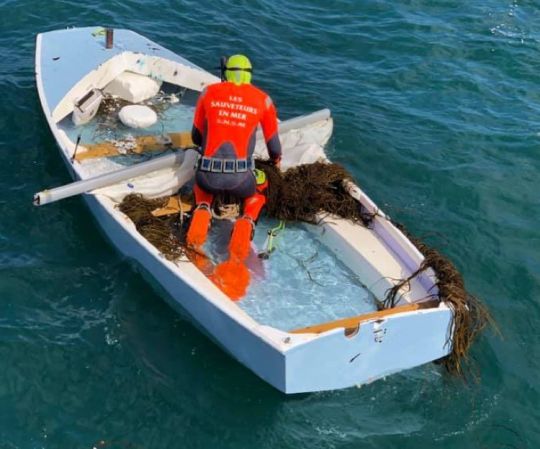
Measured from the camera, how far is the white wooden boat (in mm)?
5832

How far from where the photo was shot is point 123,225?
7172 mm

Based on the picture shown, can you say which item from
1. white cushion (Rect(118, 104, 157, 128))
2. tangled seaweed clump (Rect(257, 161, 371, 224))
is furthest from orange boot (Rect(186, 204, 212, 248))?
white cushion (Rect(118, 104, 157, 128))

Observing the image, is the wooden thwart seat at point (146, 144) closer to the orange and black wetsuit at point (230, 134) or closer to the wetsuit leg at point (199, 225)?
the orange and black wetsuit at point (230, 134)

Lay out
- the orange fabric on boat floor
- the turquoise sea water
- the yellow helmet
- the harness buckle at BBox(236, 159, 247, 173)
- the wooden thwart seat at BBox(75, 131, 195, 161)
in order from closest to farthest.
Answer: the turquoise sea water
the orange fabric on boat floor
the yellow helmet
the harness buckle at BBox(236, 159, 247, 173)
the wooden thwart seat at BBox(75, 131, 195, 161)

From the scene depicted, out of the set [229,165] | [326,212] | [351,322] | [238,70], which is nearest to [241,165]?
[229,165]

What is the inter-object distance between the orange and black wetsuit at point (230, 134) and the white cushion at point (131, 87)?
2778mm

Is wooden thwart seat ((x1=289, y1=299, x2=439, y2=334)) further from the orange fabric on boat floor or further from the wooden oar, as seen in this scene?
the wooden oar

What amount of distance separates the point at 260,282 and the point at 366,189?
2.59 meters

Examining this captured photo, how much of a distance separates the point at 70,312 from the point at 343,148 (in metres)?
4.79

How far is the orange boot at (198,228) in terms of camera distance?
720cm

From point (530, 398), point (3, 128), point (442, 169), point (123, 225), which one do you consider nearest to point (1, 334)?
point (123, 225)

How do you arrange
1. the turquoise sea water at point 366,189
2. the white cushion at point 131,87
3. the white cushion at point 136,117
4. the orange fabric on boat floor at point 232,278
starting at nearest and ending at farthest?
the turquoise sea water at point 366,189
the orange fabric on boat floor at point 232,278
the white cushion at point 136,117
the white cushion at point 131,87

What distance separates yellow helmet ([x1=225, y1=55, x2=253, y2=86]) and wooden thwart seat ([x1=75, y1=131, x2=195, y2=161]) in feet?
6.32

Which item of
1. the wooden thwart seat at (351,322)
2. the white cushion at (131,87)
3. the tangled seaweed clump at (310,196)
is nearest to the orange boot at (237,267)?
the tangled seaweed clump at (310,196)
